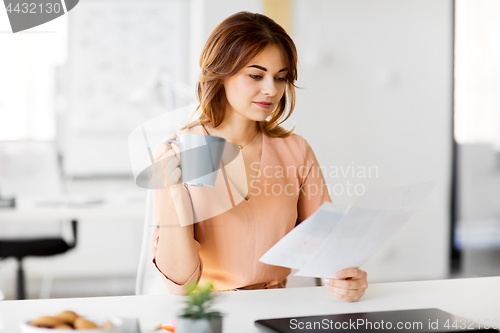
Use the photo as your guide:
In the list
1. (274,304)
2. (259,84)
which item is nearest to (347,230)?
(274,304)

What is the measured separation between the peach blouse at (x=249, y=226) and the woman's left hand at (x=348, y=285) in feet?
0.76

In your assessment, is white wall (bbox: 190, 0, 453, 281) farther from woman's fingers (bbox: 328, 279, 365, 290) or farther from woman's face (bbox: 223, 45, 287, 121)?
woman's fingers (bbox: 328, 279, 365, 290)

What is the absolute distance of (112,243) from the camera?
242 centimetres

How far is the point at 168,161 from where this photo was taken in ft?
2.45

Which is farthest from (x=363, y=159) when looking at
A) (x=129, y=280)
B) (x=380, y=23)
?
(x=129, y=280)

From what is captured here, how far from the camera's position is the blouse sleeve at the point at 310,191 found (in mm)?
983

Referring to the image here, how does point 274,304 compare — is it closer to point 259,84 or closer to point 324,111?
point 259,84

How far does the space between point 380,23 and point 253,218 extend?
1.62 m

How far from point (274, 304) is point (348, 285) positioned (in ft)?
0.36

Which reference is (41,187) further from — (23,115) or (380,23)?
(380,23)

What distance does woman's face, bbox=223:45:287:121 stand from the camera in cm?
91

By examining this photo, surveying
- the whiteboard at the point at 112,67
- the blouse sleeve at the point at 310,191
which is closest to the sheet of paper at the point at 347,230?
the blouse sleeve at the point at 310,191

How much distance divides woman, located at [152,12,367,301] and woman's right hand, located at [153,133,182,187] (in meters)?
0.06

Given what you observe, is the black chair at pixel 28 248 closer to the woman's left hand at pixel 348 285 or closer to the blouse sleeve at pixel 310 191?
the blouse sleeve at pixel 310 191
